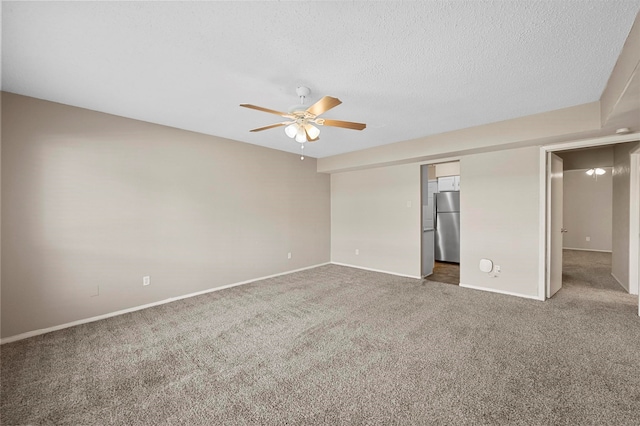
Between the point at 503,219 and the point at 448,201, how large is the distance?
229 centimetres

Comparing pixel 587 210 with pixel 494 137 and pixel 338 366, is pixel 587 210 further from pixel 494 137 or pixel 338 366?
pixel 338 366

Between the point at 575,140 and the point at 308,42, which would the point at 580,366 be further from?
the point at 308,42

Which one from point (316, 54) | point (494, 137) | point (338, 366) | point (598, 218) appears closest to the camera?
point (316, 54)

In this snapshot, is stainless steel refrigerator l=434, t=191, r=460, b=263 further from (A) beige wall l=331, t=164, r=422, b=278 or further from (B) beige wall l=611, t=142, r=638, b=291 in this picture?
(B) beige wall l=611, t=142, r=638, b=291

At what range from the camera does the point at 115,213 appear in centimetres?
310

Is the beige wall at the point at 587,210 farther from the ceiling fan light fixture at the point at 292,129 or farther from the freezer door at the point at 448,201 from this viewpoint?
the ceiling fan light fixture at the point at 292,129

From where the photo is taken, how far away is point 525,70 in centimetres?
212

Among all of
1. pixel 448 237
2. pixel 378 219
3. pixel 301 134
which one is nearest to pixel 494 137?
pixel 378 219

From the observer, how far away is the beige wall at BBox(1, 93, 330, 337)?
8.36 ft

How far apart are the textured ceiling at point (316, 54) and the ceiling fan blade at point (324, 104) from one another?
31 centimetres

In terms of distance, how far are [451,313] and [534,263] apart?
5.10 ft

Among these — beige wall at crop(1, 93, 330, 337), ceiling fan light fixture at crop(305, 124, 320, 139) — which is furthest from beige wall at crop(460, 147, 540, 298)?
beige wall at crop(1, 93, 330, 337)

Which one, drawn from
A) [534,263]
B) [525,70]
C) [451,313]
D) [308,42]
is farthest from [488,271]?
[308,42]

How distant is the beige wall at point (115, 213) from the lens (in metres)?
2.55
